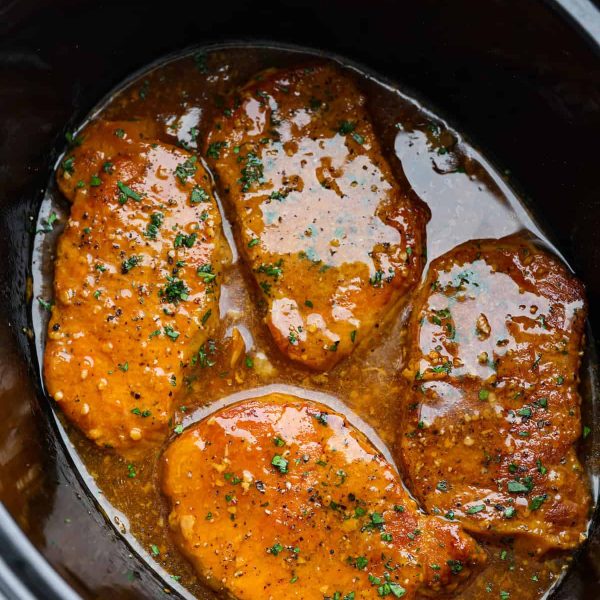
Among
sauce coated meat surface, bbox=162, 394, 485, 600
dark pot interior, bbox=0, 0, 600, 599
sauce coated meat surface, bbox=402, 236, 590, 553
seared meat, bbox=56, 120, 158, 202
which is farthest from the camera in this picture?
seared meat, bbox=56, 120, 158, 202

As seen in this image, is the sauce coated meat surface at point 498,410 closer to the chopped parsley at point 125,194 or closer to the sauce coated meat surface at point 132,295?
the sauce coated meat surface at point 132,295

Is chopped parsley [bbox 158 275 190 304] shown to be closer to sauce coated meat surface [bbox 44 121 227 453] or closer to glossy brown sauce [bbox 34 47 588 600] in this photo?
sauce coated meat surface [bbox 44 121 227 453]

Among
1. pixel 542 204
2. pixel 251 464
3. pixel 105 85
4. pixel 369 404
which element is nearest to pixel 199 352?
pixel 251 464

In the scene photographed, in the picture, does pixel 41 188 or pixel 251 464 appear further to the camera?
pixel 41 188

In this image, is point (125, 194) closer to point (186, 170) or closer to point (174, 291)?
point (186, 170)

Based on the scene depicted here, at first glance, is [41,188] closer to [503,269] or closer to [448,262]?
[448,262]

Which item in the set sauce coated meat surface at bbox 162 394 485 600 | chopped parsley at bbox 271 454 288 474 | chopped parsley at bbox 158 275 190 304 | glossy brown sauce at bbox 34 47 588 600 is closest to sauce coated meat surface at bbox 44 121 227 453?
chopped parsley at bbox 158 275 190 304

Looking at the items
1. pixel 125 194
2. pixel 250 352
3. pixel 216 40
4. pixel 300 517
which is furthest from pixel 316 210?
pixel 300 517
